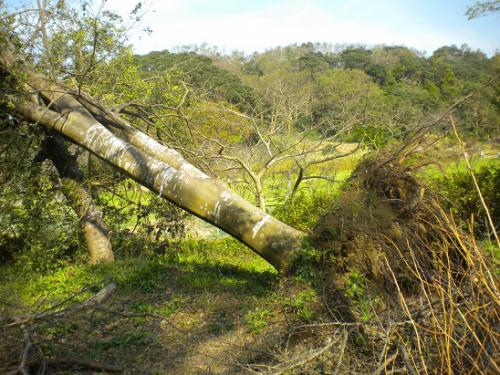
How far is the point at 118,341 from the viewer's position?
157 inches

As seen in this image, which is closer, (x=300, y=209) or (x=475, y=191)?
(x=475, y=191)

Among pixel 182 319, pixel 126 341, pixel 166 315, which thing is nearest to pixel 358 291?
pixel 182 319

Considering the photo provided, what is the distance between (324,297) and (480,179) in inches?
251

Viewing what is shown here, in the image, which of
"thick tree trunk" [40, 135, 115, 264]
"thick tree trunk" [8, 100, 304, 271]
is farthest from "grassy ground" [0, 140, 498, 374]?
"thick tree trunk" [40, 135, 115, 264]

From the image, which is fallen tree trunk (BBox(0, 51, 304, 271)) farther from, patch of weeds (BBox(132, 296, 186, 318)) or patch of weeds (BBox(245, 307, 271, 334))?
patch of weeds (BBox(132, 296, 186, 318))

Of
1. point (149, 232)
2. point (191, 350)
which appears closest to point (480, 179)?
point (149, 232)

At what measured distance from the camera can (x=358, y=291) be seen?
3734 mm

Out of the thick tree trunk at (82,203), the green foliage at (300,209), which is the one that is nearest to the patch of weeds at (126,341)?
the thick tree trunk at (82,203)

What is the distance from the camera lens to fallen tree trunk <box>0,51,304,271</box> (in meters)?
4.58

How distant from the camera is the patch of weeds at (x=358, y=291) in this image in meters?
3.55

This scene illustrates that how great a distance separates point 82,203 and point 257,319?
4.33 meters

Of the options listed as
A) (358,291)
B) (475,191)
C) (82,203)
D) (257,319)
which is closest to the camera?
(358,291)

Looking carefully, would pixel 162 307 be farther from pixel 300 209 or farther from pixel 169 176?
pixel 300 209

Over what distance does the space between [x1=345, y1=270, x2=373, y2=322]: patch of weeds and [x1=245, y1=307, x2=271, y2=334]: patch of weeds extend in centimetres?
85
